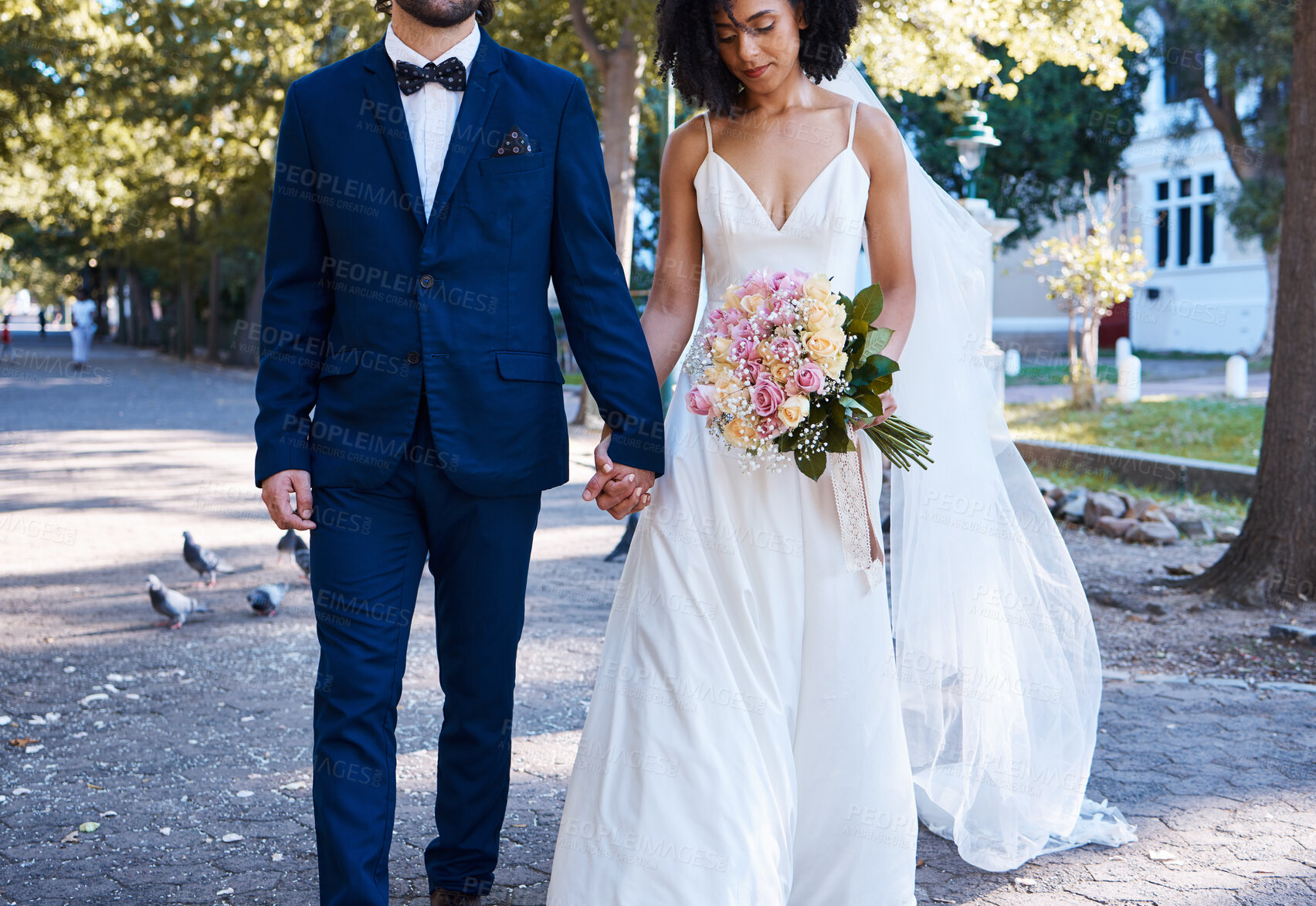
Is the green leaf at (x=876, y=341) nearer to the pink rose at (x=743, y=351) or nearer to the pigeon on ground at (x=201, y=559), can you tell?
the pink rose at (x=743, y=351)

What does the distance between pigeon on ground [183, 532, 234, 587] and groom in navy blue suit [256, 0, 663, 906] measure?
195 inches

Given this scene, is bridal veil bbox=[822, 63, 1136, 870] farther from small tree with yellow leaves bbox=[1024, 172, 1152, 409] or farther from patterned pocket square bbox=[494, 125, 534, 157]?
small tree with yellow leaves bbox=[1024, 172, 1152, 409]

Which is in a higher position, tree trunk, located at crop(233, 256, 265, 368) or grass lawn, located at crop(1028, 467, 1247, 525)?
tree trunk, located at crop(233, 256, 265, 368)

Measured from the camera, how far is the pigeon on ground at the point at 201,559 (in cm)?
747

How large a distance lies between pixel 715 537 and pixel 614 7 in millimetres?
12864

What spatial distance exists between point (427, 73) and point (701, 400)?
40.3 inches

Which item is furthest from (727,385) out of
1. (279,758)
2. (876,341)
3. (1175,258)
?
(1175,258)

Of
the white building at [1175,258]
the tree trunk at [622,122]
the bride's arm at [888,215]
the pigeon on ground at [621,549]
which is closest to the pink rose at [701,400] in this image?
the bride's arm at [888,215]

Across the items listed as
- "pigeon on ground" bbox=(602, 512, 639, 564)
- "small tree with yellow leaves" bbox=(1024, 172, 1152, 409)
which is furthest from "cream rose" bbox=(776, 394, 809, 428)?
"small tree with yellow leaves" bbox=(1024, 172, 1152, 409)

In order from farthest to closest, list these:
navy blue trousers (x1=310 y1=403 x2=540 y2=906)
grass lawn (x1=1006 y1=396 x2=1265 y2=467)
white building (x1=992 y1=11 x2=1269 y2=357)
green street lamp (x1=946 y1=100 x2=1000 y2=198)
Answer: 1. white building (x1=992 y1=11 x2=1269 y2=357)
2. green street lamp (x1=946 y1=100 x2=1000 y2=198)
3. grass lawn (x1=1006 y1=396 x2=1265 y2=467)
4. navy blue trousers (x1=310 y1=403 x2=540 y2=906)

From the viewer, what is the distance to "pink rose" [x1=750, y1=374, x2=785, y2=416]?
2801 millimetres

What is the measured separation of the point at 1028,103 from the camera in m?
30.9

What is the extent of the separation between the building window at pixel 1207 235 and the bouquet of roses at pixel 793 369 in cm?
3509

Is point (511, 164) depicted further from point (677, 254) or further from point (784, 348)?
point (784, 348)
